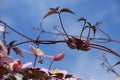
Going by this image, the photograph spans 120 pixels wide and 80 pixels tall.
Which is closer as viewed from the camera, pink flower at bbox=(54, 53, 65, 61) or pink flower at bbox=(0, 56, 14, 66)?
pink flower at bbox=(0, 56, 14, 66)

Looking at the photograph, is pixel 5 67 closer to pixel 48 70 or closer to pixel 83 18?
pixel 48 70

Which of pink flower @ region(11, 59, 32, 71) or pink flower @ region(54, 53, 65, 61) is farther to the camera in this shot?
pink flower @ region(54, 53, 65, 61)

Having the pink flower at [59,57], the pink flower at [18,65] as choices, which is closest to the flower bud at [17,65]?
the pink flower at [18,65]

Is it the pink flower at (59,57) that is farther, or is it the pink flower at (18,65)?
the pink flower at (59,57)

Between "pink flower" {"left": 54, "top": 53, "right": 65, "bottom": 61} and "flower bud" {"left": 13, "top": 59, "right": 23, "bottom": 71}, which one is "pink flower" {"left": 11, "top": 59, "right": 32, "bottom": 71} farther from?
"pink flower" {"left": 54, "top": 53, "right": 65, "bottom": 61}

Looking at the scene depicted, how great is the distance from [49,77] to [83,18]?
0.74 feet

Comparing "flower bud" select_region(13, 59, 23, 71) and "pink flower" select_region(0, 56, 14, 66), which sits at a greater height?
"pink flower" select_region(0, 56, 14, 66)

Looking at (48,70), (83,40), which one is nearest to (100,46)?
(83,40)

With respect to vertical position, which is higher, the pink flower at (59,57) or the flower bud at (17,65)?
the pink flower at (59,57)

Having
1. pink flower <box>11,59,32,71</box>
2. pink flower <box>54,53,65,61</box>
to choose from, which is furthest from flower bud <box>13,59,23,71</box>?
A: pink flower <box>54,53,65,61</box>

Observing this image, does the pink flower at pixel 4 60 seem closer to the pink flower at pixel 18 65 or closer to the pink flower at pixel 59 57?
the pink flower at pixel 18 65

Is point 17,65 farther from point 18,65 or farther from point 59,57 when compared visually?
point 59,57

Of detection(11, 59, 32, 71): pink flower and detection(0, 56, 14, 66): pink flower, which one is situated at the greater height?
detection(0, 56, 14, 66): pink flower

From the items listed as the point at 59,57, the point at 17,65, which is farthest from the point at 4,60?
the point at 59,57
